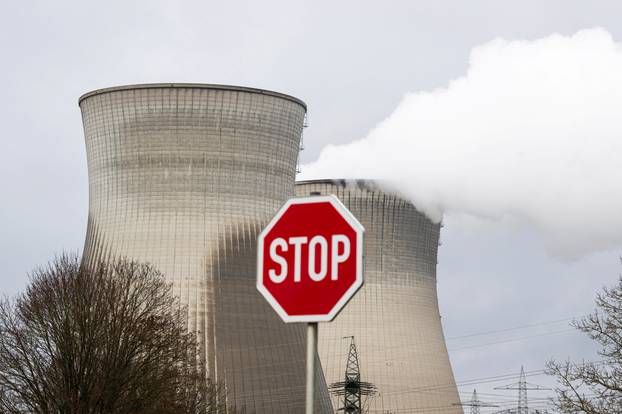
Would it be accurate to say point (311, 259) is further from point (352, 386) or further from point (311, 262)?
point (352, 386)

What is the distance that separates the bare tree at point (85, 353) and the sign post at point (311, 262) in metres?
19.5

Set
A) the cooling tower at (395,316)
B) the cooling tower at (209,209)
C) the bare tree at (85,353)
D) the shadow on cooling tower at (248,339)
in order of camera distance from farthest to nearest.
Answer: the cooling tower at (395,316) → the cooling tower at (209,209) → the shadow on cooling tower at (248,339) → the bare tree at (85,353)

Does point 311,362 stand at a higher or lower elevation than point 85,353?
lower

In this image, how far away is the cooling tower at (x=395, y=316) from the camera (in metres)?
40.8

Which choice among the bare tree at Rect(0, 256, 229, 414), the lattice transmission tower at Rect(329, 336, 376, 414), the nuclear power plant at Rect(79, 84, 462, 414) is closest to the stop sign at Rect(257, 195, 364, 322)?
the bare tree at Rect(0, 256, 229, 414)

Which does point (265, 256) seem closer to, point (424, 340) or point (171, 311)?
point (171, 311)

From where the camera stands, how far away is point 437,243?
4366cm

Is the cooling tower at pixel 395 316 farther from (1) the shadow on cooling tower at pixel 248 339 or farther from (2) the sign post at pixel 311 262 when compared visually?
(2) the sign post at pixel 311 262

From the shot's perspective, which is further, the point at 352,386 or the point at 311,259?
the point at 352,386

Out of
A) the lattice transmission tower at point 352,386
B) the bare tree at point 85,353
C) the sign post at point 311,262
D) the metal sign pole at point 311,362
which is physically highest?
the lattice transmission tower at point 352,386

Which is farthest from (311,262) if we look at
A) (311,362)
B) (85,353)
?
(85,353)

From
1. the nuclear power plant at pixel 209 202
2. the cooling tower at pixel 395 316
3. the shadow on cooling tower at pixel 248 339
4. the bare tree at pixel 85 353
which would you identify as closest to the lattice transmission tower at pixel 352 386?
the cooling tower at pixel 395 316

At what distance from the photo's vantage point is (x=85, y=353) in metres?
23.8

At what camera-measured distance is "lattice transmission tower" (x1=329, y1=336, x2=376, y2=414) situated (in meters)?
41.6
